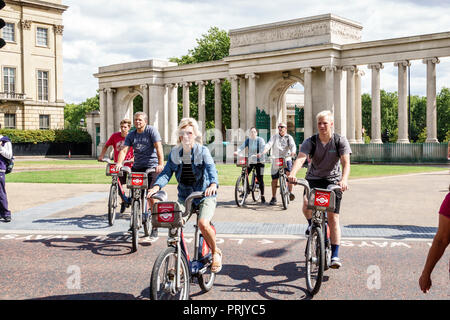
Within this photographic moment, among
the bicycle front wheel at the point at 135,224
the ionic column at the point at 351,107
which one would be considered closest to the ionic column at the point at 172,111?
the ionic column at the point at 351,107

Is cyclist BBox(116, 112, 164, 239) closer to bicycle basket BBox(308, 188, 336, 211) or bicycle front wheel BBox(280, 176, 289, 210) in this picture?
bicycle basket BBox(308, 188, 336, 211)

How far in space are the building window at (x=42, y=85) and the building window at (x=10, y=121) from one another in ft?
11.7

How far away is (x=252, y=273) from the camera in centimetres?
613

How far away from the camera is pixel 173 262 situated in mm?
4594

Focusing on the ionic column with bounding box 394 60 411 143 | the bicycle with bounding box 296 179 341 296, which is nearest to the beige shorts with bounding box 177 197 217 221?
the bicycle with bounding box 296 179 341 296

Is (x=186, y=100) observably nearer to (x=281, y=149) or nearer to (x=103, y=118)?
(x=103, y=118)

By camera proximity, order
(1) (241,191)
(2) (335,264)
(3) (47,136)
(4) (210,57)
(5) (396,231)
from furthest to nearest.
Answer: (4) (210,57) < (3) (47,136) < (1) (241,191) < (5) (396,231) < (2) (335,264)

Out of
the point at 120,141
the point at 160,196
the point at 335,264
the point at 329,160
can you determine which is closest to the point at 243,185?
the point at 120,141

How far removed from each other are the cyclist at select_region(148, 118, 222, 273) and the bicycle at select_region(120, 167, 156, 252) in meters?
2.14

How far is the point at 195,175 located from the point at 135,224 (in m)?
2.31

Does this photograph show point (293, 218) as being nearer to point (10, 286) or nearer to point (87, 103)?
point (10, 286)

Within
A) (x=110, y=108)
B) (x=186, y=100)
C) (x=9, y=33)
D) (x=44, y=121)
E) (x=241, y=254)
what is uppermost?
(x=9, y=33)

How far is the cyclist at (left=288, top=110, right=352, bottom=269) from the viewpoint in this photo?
5.98 metres

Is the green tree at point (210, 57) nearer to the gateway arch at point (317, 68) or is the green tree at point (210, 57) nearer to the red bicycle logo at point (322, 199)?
the gateway arch at point (317, 68)
